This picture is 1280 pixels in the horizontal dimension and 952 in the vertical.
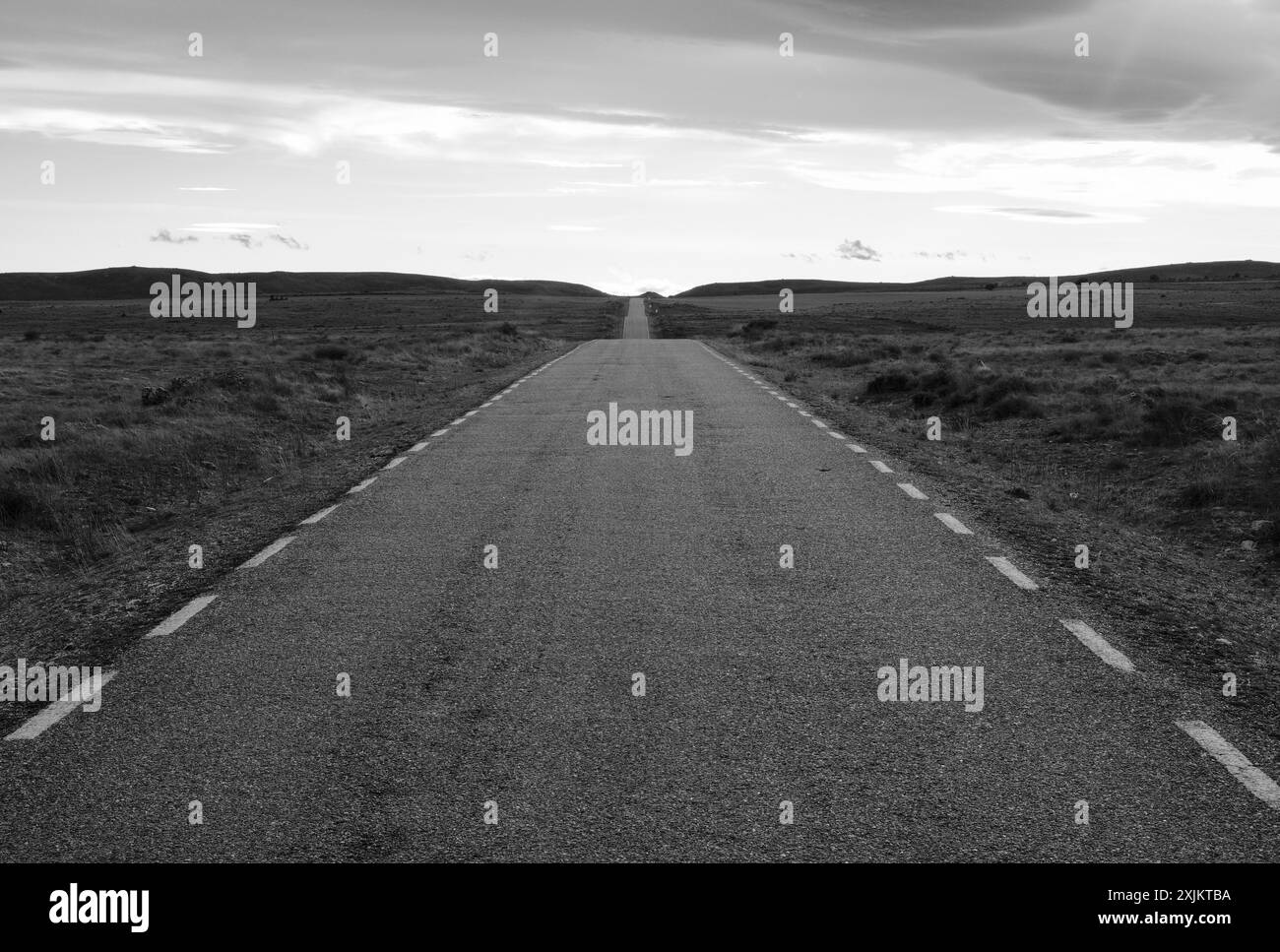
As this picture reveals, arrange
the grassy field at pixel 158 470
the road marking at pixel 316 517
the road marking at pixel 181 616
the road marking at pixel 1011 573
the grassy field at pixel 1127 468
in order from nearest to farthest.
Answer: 1. the road marking at pixel 181 616
2. the grassy field at pixel 1127 468
3. the road marking at pixel 1011 573
4. the grassy field at pixel 158 470
5. the road marking at pixel 316 517

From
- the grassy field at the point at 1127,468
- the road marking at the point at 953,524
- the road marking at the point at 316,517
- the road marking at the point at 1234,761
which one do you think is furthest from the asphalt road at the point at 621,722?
the road marking at the point at 316,517

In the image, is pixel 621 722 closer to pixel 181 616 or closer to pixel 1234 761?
pixel 1234 761

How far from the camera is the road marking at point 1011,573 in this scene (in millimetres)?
7918

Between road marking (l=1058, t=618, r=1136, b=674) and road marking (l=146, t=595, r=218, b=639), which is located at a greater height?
road marking (l=146, t=595, r=218, b=639)

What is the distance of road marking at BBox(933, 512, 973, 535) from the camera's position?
32.2 ft

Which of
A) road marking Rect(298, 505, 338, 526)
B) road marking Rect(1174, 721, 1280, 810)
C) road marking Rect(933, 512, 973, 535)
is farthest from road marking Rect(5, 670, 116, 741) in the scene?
road marking Rect(933, 512, 973, 535)

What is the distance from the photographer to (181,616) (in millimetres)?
7266

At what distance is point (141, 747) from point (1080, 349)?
3954cm

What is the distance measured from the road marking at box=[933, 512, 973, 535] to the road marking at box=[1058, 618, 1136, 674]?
9.24 ft

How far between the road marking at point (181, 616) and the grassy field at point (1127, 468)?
5688 millimetres

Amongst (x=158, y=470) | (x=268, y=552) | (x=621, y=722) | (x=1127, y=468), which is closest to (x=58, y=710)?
(x=621, y=722)

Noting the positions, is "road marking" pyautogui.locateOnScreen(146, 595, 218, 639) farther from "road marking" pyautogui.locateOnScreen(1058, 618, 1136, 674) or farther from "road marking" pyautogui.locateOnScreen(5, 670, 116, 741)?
"road marking" pyautogui.locateOnScreen(1058, 618, 1136, 674)

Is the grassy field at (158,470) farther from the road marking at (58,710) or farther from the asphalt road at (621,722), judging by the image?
the asphalt road at (621,722)
